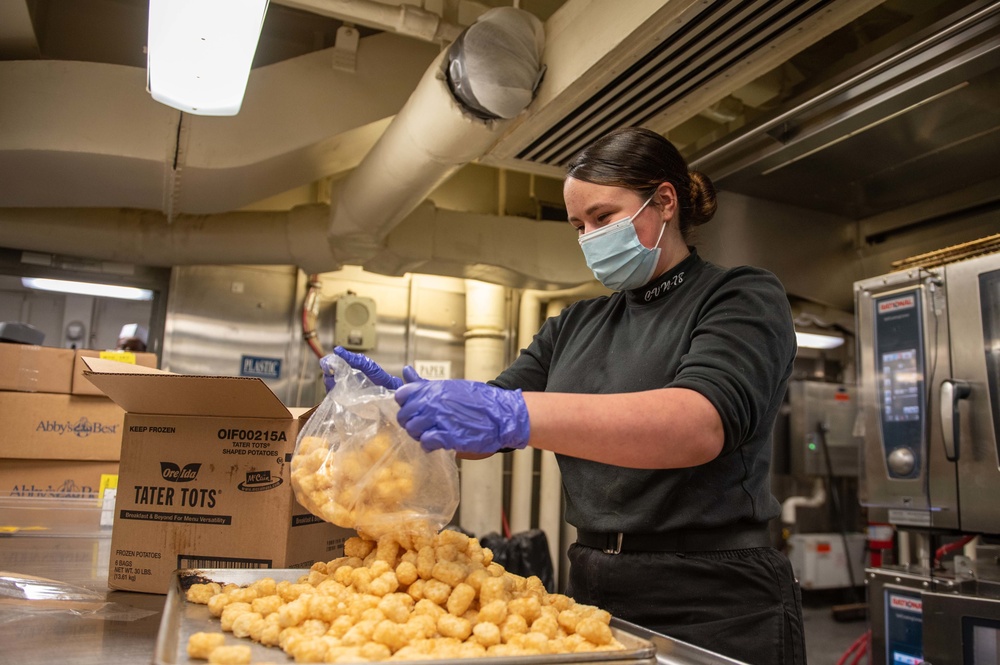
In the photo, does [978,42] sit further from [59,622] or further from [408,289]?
[408,289]

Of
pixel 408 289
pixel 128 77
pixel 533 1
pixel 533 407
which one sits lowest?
pixel 533 407

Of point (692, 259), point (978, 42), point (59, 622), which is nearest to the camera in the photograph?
point (59, 622)

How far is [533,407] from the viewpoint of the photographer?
0.91 metres

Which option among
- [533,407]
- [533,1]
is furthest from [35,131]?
[533,407]

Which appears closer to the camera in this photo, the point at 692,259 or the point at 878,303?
the point at 692,259

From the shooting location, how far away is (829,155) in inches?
109

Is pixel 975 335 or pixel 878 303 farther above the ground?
pixel 878 303

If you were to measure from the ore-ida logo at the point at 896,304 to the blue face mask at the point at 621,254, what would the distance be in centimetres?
162

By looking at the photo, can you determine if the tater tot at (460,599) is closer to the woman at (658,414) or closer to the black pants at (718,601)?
the woman at (658,414)

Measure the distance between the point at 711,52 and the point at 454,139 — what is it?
0.85 meters

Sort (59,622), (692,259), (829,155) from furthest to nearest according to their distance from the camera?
(829,155) < (692,259) < (59,622)

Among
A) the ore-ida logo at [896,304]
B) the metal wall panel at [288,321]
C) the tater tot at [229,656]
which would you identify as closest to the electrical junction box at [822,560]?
the metal wall panel at [288,321]

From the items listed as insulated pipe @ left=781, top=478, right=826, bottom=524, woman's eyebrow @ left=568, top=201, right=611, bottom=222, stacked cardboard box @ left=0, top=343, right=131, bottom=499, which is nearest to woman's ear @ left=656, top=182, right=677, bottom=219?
woman's eyebrow @ left=568, top=201, right=611, bottom=222

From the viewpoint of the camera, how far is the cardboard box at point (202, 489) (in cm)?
135
